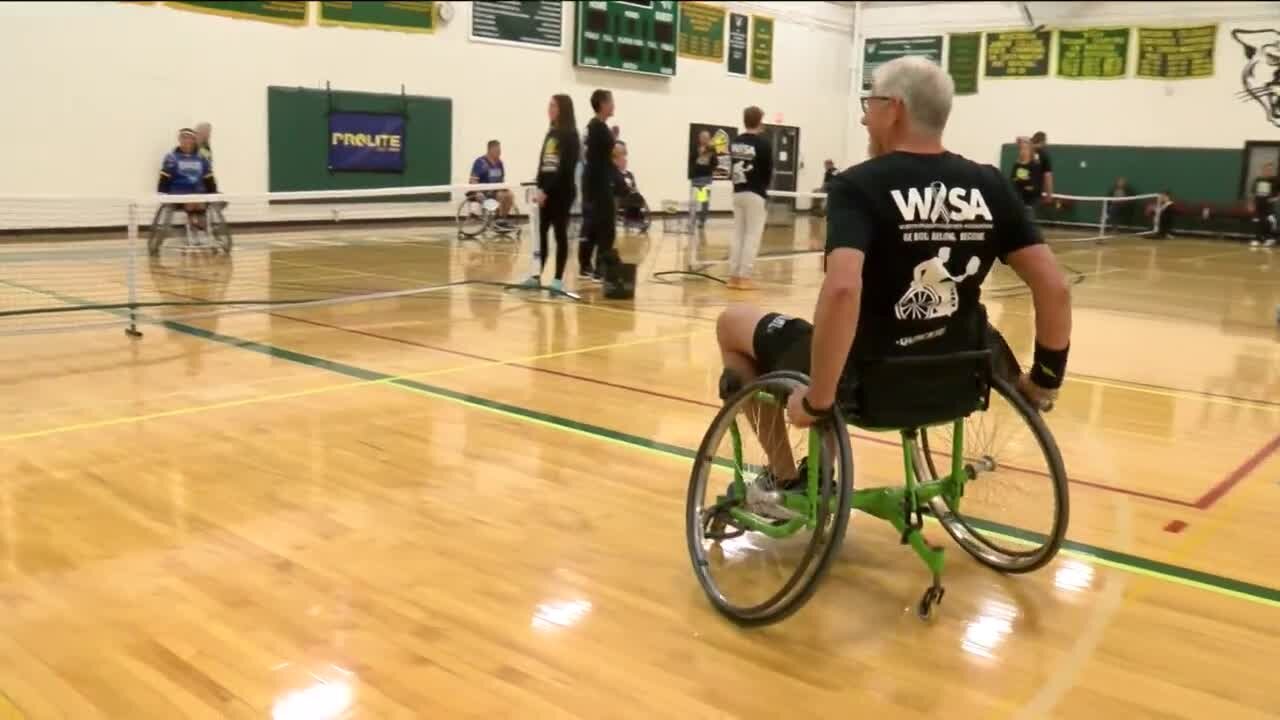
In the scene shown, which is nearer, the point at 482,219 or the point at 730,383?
the point at 730,383

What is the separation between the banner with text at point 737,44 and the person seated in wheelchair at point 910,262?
19.8 m

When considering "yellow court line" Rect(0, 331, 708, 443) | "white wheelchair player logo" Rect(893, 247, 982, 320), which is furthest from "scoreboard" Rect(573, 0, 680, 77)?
"white wheelchair player logo" Rect(893, 247, 982, 320)

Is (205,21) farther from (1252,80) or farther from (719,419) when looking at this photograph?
(1252,80)

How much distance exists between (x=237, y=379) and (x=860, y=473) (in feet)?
10.4

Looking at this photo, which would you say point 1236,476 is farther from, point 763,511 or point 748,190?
point 748,190

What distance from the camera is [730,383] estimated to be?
130 inches

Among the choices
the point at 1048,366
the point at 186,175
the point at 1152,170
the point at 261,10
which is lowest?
the point at 1048,366

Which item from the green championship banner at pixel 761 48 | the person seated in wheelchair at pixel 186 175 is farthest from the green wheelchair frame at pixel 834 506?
the green championship banner at pixel 761 48

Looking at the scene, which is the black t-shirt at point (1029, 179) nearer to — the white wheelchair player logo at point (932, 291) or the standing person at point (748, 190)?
the standing person at point (748, 190)

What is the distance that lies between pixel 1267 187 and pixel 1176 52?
12.1 feet

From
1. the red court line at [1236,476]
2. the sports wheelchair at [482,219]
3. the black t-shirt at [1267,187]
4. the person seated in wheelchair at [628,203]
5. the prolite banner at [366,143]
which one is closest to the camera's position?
the red court line at [1236,476]

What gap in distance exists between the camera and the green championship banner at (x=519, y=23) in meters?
17.4

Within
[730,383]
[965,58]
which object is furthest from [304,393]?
Result: [965,58]

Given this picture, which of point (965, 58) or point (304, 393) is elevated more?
point (965, 58)
